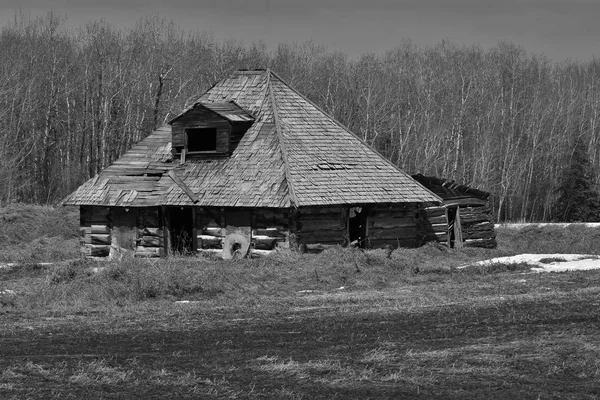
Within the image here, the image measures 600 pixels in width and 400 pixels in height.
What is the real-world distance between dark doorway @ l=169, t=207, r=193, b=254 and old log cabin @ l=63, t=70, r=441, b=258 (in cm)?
4

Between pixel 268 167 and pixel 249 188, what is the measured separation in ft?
3.49

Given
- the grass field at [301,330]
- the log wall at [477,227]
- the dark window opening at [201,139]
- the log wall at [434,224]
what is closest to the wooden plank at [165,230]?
the dark window opening at [201,139]

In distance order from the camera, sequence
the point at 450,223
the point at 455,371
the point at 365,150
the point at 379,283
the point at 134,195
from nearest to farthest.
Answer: the point at 455,371
the point at 379,283
the point at 134,195
the point at 365,150
the point at 450,223

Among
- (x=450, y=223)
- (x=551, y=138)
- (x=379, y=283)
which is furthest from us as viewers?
(x=551, y=138)

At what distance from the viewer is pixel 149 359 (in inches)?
573

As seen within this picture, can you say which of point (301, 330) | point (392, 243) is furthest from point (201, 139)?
point (301, 330)

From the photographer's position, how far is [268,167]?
1220 inches

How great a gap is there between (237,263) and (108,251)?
6.73 m

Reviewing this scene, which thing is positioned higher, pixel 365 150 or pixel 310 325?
pixel 365 150

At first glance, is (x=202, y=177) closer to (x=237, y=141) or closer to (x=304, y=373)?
(x=237, y=141)

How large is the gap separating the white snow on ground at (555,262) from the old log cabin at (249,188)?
158 inches

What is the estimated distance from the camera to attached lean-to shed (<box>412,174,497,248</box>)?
36.6 meters

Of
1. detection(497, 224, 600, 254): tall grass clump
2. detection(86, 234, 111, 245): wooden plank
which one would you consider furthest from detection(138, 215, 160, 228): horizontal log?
detection(497, 224, 600, 254): tall grass clump

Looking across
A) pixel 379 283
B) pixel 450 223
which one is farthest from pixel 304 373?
pixel 450 223
